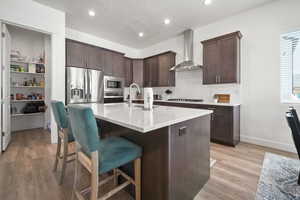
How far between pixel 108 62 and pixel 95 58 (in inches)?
16.9

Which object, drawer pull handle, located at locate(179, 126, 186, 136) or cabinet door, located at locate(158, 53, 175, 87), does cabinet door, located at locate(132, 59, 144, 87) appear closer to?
cabinet door, located at locate(158, 53, 175, 87)

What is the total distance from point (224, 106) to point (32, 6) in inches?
177

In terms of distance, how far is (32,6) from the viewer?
8.68 feet

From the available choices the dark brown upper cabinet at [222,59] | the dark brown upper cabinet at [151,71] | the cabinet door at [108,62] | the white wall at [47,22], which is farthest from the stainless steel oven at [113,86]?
the dark brown upper cabinet at [222,59]

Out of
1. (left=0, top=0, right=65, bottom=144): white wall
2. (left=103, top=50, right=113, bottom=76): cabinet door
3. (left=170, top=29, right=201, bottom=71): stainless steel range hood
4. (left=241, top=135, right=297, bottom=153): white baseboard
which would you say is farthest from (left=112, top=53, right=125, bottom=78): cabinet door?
(left=241, top=135, right=297, bottom=153): white baseboard

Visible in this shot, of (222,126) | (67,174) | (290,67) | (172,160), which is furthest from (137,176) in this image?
(290,67)

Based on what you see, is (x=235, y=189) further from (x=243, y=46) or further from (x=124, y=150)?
(x=243, y=46)

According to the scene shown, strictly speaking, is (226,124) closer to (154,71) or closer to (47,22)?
(154,71)

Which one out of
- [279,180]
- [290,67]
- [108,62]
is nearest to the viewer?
[279,180]

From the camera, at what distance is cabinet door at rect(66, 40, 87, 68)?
11.2 ft

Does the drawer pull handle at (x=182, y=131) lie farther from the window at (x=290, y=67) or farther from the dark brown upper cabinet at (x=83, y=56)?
the dark brown upper cabinet at (x=83, y=56)

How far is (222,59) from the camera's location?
3.05 metres

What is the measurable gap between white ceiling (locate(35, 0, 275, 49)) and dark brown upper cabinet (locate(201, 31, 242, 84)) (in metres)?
0.62

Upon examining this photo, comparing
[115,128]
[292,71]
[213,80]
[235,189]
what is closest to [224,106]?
[213,80]
